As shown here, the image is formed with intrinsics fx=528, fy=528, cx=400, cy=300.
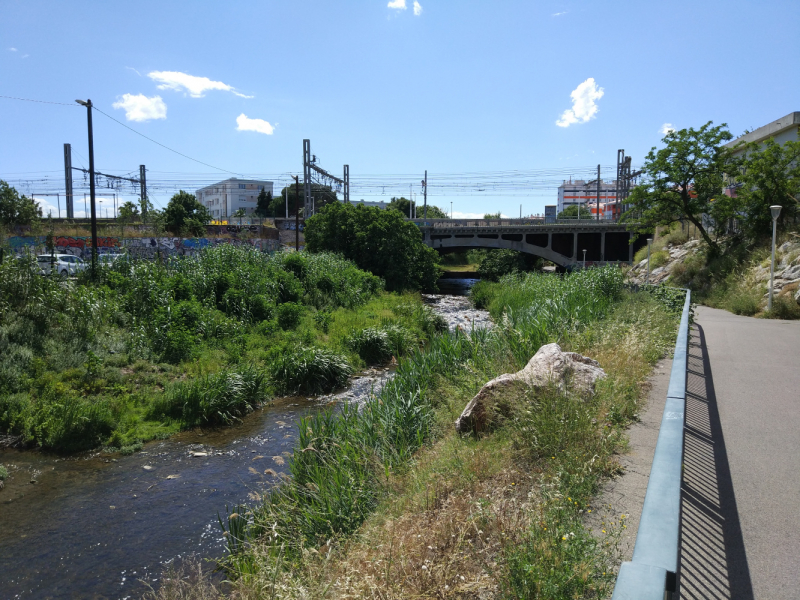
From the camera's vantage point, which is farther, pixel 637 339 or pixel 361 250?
pixel 361 250

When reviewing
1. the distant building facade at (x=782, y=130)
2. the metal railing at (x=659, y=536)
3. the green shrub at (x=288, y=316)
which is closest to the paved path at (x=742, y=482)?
the metal railing at (x=659, y=536)

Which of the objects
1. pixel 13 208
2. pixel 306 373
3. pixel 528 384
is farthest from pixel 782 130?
pixel 13 208

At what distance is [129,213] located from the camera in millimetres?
57125

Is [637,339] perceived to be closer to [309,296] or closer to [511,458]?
[511,458]

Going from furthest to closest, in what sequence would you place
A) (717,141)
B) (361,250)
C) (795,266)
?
1. (361,250)
2. (717,141)
3. (795,266)

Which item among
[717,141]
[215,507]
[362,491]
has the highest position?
[717,141]

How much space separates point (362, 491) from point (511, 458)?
5.84 ft

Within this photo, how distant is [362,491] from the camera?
5.84m

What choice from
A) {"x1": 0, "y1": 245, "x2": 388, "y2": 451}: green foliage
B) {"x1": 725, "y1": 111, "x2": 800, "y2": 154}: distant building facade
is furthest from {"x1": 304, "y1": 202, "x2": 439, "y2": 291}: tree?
{"x1": 725, "y1": 111, "x2": 800, "y2": 154}: distant building facade

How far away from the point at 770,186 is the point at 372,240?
21018 millimetres

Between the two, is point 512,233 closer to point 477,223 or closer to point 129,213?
point 477,223

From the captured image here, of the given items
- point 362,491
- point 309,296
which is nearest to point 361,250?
point 309,296

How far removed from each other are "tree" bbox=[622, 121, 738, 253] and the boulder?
24579 mm

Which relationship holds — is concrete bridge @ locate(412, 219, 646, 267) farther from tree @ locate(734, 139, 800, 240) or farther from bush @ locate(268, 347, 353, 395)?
bush @ locate(268, 347, 353, 395)
